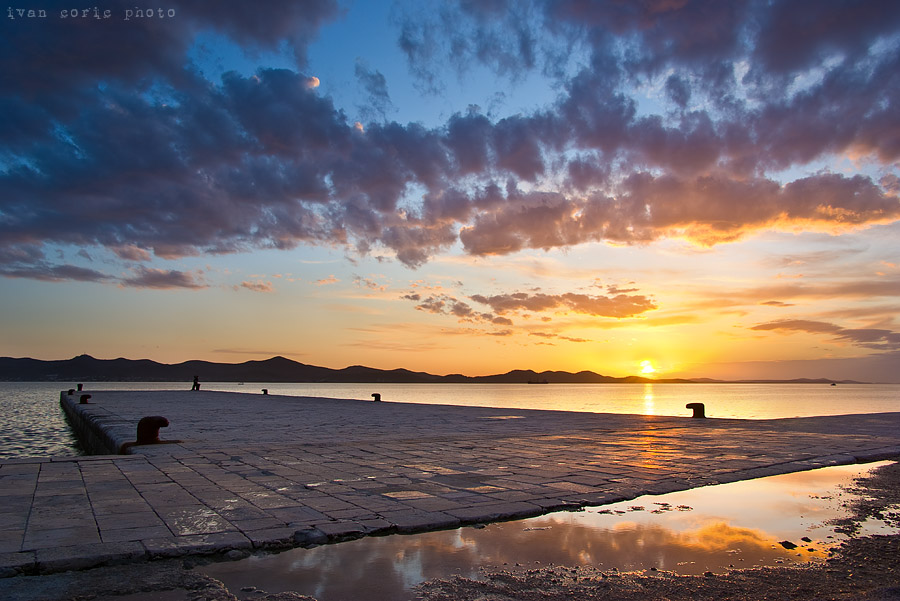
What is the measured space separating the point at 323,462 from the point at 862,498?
5.92 meters

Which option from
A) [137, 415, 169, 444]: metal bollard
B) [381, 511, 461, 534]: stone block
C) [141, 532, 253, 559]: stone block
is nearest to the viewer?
[141, 532, 253, 559]: stone block

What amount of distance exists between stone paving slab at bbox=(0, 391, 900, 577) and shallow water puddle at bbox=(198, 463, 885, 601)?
312mm

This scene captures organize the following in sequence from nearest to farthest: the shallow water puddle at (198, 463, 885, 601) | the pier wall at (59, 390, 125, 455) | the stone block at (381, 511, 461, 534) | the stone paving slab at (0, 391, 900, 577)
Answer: the shallow water puddle at (198, 463, 885, 601) < the stone paving slab at (0, 391, 900, 577) < the stone block at (381, 511, 461, 534) < the pier wall at (59, 390, 125, 455)

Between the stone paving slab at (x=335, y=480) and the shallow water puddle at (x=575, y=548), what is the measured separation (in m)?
0.31

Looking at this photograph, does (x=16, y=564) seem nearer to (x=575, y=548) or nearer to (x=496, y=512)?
(x=496, y=512)

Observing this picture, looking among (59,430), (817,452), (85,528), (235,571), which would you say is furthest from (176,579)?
(59,430)

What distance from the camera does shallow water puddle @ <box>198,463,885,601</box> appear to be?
3.50 m

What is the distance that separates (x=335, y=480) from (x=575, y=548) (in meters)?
3.15

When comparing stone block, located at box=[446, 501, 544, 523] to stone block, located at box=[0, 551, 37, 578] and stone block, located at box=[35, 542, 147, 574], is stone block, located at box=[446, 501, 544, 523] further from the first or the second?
stone block, located at box=[0, 551, 37, 578]

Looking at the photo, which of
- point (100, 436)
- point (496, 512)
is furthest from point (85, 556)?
point (100, 436)

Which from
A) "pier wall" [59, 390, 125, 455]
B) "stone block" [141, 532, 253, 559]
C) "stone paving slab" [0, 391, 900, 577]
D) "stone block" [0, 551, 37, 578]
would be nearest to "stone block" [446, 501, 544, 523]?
"stone paving slab" [0, 391, 900, 577]

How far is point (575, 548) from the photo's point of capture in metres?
4.09

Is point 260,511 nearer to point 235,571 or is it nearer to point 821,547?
point 235,571

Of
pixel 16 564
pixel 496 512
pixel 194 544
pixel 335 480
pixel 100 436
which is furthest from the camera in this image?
pixel 100 436
